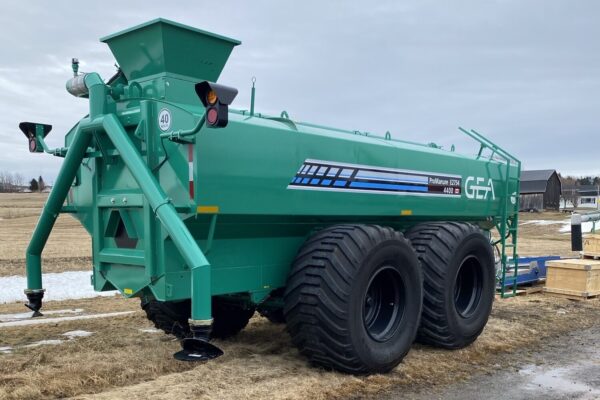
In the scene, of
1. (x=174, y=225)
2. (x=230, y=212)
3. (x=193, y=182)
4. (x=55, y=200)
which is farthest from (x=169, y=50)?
(x=55, y=200)

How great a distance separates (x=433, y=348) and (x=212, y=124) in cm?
363

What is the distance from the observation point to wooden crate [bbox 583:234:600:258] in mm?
11377

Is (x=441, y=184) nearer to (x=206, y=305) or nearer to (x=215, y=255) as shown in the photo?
(x=215, y=255)

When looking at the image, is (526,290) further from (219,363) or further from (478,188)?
(219,363)

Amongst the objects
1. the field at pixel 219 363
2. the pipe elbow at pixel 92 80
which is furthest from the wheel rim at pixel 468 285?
the pipe elbow at pixel 92 80

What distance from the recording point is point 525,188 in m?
63.0

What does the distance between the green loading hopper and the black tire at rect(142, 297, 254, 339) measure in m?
2.07

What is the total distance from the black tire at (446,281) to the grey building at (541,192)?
5783cm

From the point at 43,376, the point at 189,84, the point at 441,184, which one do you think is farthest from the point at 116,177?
the point at 441,184

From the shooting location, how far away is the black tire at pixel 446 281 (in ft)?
18.8

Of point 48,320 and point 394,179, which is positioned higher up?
point 394,179

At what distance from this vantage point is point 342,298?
457 centimetres

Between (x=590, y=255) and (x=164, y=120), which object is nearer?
(x=164, y=120)

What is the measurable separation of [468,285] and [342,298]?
8.75ft
